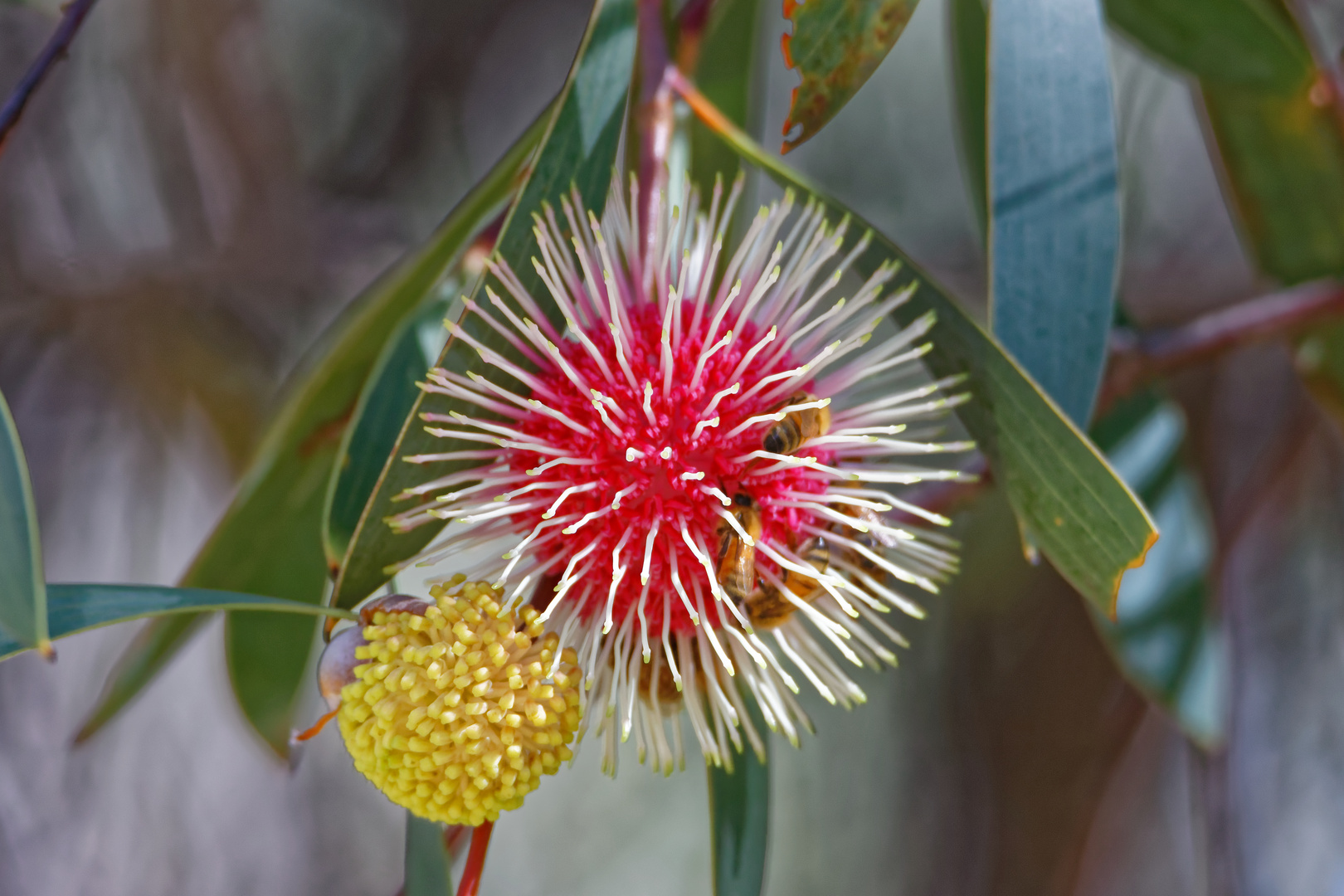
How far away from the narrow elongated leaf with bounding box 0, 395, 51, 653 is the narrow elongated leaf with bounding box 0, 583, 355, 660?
2.1 inches

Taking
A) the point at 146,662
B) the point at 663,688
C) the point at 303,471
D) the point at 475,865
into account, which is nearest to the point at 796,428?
the point at 663,688

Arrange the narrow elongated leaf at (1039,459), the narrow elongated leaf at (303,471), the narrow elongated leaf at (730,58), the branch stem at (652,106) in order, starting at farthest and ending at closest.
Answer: the narrow elongated leaf at (730,58)
the narrow elongated leaf at (303,471)
the branch stem at (652,106)
the narrow elongated leaf at (1039,459)

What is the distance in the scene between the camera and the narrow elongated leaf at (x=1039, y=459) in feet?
1.71

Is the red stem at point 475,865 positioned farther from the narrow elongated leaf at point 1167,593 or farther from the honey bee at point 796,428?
the narrow elongated leaf at point 1167,593

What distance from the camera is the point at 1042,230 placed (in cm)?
59

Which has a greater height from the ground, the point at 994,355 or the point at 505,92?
the point at 505,92

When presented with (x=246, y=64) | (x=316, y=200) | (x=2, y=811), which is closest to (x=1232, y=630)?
(x=316, y=200)

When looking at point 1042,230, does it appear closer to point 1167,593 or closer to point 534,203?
point 534,203

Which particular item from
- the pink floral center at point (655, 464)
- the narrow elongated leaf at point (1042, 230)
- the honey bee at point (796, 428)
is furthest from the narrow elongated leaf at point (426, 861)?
the narrow elongated leaf at point (1042, 230)

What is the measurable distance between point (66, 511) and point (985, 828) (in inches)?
60.2

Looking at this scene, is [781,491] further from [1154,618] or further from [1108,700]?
[1108,700]

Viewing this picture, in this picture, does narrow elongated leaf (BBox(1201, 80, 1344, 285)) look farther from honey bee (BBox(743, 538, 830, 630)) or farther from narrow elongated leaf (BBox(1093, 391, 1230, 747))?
honey bee (BBox(743, 538, 830, 630))

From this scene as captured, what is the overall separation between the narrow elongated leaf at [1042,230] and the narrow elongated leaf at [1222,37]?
387 millimetres

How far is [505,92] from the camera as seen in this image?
1.43 m
